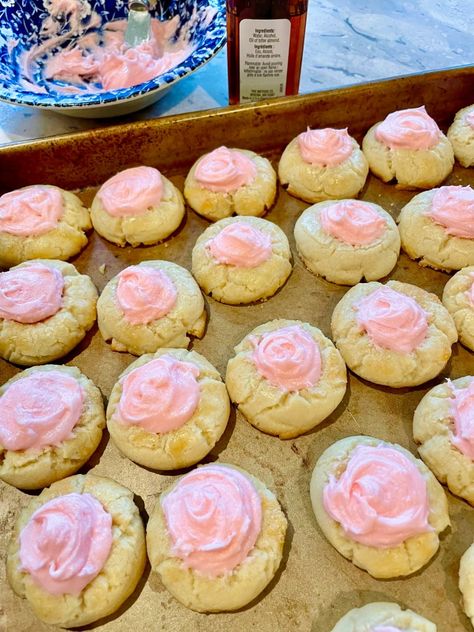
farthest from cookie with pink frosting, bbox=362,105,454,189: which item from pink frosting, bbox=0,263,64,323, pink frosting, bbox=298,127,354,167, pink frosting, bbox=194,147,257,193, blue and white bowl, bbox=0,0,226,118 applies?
pink frosting, bbox=0,263,64,323

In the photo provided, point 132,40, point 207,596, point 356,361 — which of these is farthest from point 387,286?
point 132,40

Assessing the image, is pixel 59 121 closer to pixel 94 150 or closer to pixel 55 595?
pixel 94 150

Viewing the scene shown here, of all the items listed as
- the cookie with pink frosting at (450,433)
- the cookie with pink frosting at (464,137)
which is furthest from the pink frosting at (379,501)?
the cookie with pink frosting at (464,137)

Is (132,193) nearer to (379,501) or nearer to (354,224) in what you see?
(354,224)

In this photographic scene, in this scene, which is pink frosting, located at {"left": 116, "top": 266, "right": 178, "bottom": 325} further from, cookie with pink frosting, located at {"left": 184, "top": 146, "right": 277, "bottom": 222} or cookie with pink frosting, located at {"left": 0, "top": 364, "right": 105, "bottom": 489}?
cookie with pink frosting, located at {"left": 184, "top": 146, "right": 277, "bottom": 222}

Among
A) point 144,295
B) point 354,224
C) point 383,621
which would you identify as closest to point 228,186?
point 354,224

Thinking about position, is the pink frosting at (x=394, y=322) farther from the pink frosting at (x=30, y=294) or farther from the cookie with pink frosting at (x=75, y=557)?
the pink frosting at (x=30, y=294)

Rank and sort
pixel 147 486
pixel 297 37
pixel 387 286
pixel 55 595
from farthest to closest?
pixel 297 37, pixel 387 286, pixel 147 486, pixel 55 595
